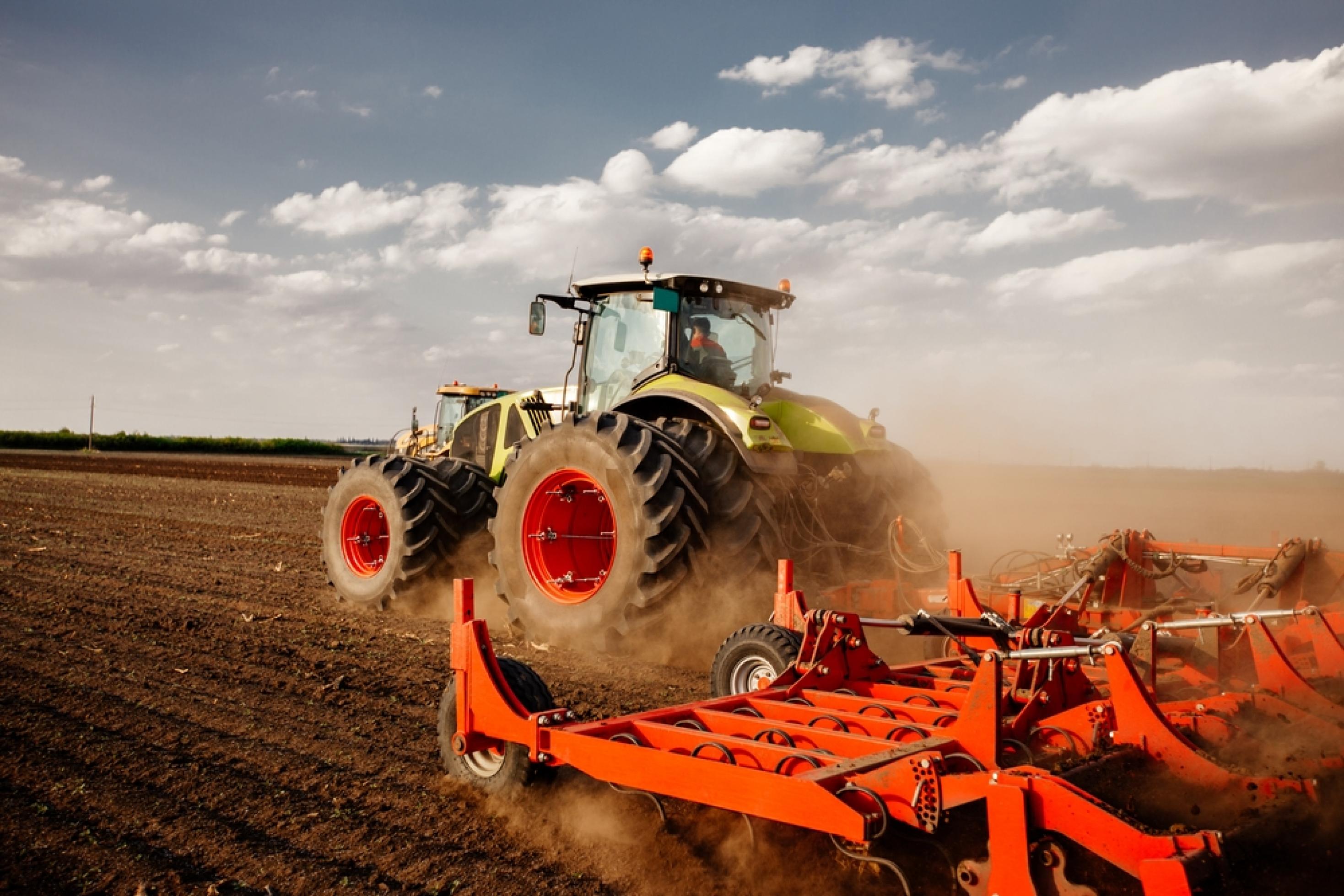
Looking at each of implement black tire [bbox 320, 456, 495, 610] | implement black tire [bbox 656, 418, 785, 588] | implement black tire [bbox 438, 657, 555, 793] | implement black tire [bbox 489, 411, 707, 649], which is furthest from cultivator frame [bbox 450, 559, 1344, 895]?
implement black tire [bbox 320, 456, 495, 610]

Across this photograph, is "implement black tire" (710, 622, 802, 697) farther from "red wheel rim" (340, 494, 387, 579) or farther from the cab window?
"red wheel rim" (340, 494, 387, 579)

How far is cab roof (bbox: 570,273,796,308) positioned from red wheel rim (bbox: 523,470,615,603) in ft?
5.22

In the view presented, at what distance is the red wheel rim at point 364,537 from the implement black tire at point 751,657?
4.49 m

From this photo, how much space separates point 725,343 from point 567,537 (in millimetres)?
1868

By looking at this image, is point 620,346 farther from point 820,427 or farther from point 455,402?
point 455,402

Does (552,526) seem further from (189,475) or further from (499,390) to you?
(189,475)

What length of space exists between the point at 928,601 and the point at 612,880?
3111mm

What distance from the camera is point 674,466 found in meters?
5.65

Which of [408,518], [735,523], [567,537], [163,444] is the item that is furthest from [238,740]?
[163,444]

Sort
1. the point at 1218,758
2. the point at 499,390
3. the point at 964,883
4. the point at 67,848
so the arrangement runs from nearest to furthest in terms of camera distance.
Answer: the point at 964,883
the point at 1218,758
the point at 67,848
the point at 499,390

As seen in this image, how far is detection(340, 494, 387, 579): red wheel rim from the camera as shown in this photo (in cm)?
805

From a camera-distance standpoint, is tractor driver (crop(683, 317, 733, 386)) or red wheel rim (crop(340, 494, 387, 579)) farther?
red wheel rim (crop(340, 494, 387, 579))

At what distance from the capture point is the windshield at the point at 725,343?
6.90 meters

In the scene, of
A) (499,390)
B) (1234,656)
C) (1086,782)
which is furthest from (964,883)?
(499,390)
